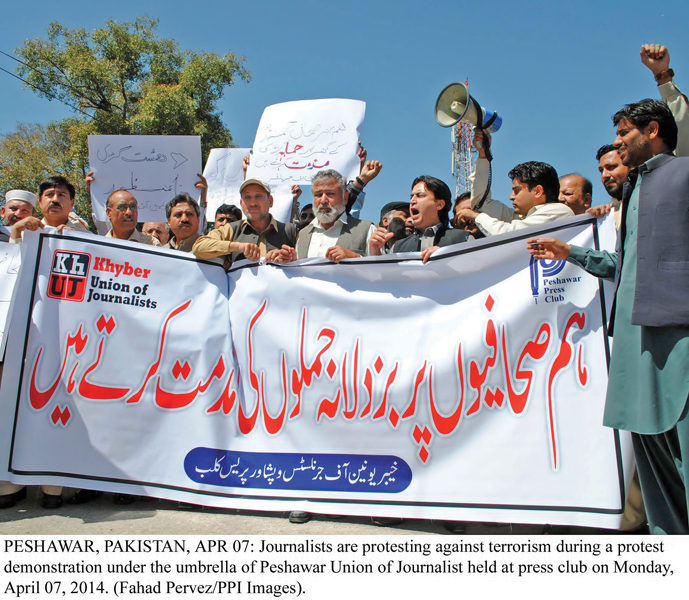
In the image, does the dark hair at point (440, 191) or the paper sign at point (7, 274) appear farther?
the paper sign at point (7, 274)

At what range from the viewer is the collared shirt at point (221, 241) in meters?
3.37

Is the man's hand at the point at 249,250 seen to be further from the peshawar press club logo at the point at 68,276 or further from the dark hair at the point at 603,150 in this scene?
the dark hair at the point at 603,150

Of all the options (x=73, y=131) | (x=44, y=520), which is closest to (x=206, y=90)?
(x=73, y=131)

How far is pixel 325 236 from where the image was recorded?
363 cm

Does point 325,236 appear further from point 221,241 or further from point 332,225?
point 221,241

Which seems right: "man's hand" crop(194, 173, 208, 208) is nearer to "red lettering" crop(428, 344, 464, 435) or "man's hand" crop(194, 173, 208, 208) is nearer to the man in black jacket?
the man in black jacket

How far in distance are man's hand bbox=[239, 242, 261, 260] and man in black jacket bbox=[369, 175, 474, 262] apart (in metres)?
0.67

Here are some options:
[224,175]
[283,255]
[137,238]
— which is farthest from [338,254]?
[224,175]

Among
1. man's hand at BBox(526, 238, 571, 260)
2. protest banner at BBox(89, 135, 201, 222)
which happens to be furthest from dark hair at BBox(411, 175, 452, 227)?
protest banner at BBox(89, 135, 201, 222)

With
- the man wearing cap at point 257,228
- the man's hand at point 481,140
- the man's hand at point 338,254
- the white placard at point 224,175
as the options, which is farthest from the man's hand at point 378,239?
the white placard at point 224,175

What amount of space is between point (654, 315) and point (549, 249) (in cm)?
58

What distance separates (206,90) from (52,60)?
4966 mm

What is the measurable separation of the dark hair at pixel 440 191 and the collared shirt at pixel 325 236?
44cm

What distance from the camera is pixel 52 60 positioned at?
18047 mm
